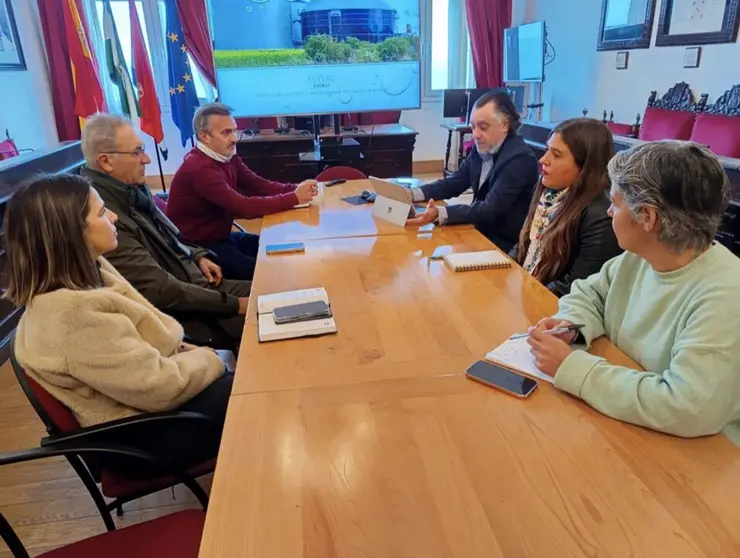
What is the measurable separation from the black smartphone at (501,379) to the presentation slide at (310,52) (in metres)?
4.52

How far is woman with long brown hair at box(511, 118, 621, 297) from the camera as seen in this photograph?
1.75 metres

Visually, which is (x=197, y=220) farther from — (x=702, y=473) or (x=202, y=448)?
(x=702, y=473)

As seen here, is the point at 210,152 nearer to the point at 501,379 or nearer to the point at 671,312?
the point at 501,379

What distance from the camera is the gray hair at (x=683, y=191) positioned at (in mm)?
1041

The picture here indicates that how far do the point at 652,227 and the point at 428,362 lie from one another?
567 millimetres

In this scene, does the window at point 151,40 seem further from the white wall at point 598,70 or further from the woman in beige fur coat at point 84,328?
the woman in beige fur coat at point 84,328

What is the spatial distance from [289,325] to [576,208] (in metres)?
1.07

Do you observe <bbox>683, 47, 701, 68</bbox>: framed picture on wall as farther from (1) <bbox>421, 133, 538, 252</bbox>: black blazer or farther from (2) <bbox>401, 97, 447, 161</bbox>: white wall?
(2) <bbox>401, 97, 447, 161</bbox>: white wall

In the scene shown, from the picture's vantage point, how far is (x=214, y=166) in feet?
8.49

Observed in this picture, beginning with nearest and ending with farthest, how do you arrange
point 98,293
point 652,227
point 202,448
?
point 652,227, point 98,293, point 202,448

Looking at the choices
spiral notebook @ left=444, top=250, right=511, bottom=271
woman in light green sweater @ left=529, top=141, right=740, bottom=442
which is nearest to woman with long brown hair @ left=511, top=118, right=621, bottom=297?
spiral notebook @ left=444, top=250, right=511, bottom=271

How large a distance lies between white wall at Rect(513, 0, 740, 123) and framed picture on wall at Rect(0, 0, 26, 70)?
5.29 meters

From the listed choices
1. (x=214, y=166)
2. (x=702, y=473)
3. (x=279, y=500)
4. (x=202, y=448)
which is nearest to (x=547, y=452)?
(x=702, y=473)

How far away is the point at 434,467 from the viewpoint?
3.05 feet
